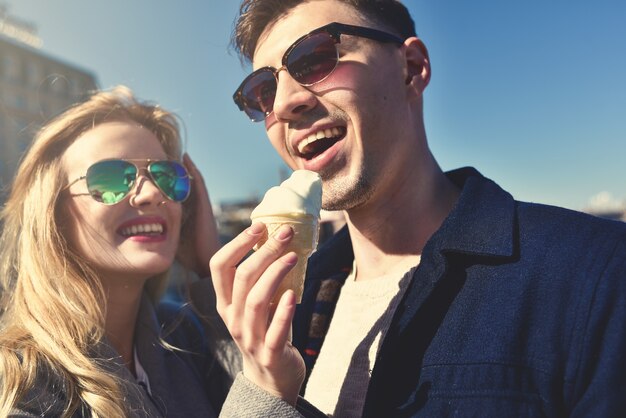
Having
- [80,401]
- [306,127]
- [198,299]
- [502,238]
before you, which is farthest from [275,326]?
[198,299]

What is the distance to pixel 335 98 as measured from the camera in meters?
1.98

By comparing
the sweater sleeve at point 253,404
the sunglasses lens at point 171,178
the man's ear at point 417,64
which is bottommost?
the sweater sleeve at point 253,404

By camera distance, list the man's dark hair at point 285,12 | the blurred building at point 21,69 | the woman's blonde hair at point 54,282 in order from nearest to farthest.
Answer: the woman's blonde hair at point 54,282 < the man's dark hair at point 285,12 < the blurred building at point 21,69

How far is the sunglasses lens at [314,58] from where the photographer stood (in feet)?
6.66

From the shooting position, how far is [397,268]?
2029 millimetres

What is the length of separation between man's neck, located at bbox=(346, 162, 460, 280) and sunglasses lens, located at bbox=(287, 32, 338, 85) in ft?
2.02

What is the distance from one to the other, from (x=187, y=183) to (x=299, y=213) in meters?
1.64

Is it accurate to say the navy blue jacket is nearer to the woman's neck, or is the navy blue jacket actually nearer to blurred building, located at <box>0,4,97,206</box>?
the woman's neck

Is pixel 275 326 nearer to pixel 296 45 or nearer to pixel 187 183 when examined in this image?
pixel 296 45

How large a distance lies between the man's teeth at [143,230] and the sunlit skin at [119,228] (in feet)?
0.08

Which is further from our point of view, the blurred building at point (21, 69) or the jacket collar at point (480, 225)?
the blurred building at point (21, 69)

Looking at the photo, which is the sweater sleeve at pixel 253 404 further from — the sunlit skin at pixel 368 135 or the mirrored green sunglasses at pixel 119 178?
the mirrored green sunglasses at pixel 119 178

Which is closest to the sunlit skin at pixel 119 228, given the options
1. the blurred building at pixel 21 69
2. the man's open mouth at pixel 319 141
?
the man's open mouth at pixel 319 141

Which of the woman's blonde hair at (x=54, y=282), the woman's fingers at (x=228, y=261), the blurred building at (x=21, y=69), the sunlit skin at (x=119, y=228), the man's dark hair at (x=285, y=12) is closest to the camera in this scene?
the woman's fingers at (x=228, y=261)
